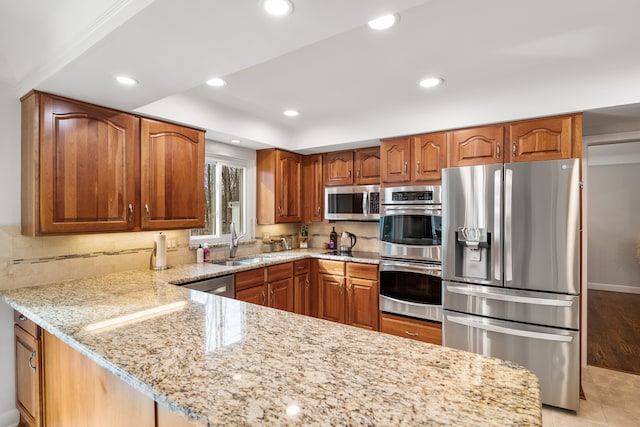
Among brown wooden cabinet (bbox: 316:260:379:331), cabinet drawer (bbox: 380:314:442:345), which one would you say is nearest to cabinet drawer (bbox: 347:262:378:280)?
brown wooden cabinet (bbox: 316:260:379:331)

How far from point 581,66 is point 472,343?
215 centimetres

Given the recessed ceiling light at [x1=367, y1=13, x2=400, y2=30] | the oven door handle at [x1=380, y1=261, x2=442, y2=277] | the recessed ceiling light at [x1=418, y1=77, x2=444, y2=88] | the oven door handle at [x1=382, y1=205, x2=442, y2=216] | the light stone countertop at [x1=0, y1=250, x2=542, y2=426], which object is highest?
the recessed ceiling light at [x1=418, y1=77, x2=444, y2=88]

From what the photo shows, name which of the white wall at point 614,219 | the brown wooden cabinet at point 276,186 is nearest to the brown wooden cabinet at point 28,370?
the brown wooden cabinet at point 276,186

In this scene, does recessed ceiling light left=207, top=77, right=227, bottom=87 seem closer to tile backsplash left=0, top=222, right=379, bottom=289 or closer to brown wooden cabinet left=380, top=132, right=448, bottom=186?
tile backsplash left=0, top=222, right=379, bottom=289

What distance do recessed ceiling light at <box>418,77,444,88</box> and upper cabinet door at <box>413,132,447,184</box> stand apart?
1.81 feet

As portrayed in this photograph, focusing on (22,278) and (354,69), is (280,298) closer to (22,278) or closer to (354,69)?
(22,278)

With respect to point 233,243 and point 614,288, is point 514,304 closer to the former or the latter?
point 233,243

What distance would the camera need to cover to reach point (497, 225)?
100 inches

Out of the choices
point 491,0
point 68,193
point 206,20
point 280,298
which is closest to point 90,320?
point 68,193

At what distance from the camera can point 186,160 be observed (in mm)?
2707

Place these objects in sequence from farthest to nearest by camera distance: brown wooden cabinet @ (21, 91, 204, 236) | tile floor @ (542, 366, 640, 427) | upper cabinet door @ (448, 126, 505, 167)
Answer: upper cabinet door @ (448, 126, 505, 167) → tile floor @ (542, 366, 640, 427) → brown wooden cabinet @ (21, 91, 204, 236)

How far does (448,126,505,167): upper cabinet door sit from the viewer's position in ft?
8.79

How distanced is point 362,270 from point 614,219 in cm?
533

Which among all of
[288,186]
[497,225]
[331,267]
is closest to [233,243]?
[288,186]
